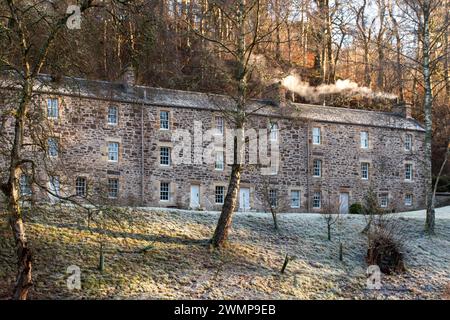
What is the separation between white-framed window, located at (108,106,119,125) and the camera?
29.6 meters

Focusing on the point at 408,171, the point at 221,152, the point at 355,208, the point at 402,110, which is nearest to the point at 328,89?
the point at 402,110

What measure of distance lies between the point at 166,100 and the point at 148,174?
13.8ft

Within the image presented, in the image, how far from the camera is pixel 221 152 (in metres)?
32.2

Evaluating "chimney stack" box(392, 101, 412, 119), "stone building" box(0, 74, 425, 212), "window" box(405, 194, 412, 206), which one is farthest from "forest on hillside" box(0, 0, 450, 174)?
"window" box(405, 194, 412, 206)

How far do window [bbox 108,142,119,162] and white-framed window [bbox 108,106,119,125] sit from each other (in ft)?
3.61

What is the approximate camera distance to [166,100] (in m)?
31.0

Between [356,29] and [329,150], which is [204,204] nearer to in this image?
[329,150]

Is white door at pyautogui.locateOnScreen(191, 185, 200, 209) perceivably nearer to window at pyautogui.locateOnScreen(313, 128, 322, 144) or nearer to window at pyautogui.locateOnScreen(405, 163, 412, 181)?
window at pyautogui.locateOnScreen(313, 128, 322, 144)

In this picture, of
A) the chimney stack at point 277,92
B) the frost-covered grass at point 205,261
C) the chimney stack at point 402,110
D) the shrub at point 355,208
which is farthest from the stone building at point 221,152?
the frost-covered grass at point 205,261

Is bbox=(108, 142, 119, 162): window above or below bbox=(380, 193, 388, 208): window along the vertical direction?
above

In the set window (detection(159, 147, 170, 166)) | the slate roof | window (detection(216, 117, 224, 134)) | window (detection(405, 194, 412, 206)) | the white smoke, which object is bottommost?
window (detection(405, 194, 412, 206))

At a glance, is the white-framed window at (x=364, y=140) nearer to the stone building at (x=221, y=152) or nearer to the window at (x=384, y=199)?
the stone building at (x=221, y=152)

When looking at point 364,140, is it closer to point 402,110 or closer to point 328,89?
point 402,110

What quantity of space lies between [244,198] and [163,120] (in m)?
6.34
